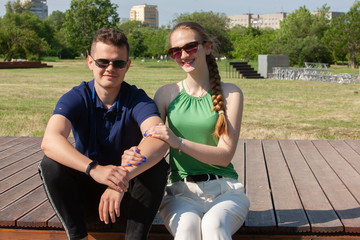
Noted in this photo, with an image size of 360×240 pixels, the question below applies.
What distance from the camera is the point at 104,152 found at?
2.66 m

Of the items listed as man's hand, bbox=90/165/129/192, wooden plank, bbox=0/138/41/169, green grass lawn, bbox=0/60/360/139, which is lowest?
green grass lawn, bbox=0/60/360/139

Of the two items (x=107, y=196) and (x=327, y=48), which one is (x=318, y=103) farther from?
(x=327, y=48)

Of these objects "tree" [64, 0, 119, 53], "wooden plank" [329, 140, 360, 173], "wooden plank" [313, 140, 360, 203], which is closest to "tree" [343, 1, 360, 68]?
"tree" [64, 0, 119, 53]

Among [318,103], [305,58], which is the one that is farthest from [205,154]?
[305,58]

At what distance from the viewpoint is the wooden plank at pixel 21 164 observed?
13.1ft

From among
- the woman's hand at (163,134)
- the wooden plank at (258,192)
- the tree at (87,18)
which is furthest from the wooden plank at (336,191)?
the tree at (87,18)

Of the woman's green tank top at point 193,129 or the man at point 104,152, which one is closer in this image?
the man at point 104,152

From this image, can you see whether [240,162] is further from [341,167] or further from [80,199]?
[80,199]

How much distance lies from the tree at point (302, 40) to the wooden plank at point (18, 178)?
39955 millimetres

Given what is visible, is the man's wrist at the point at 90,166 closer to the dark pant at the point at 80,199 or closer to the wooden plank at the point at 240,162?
the dark pant at the point at 80,199

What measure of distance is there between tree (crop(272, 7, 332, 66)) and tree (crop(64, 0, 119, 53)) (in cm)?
1796

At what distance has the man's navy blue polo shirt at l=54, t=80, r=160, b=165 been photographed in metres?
2.61

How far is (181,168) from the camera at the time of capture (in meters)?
2.70

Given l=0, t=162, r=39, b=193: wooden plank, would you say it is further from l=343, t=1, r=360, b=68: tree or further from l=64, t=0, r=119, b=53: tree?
l=64, t=0, r=119, b=53: tree
